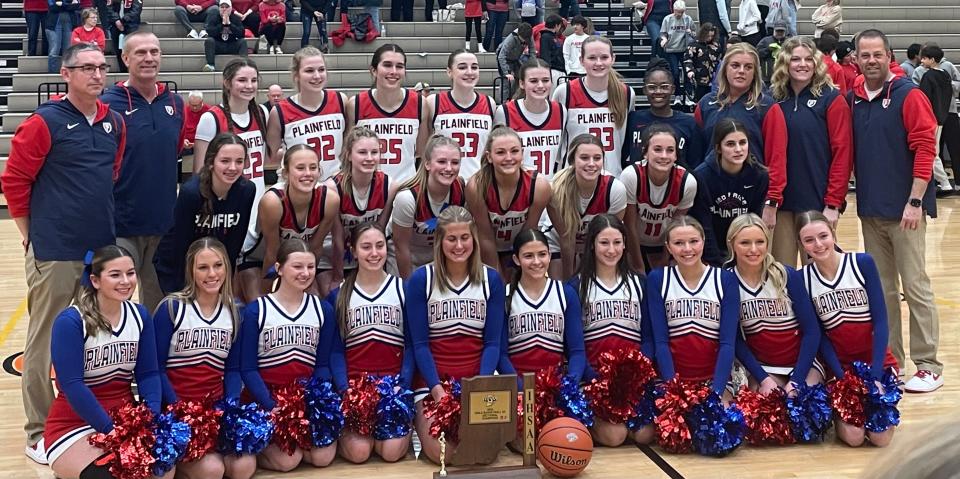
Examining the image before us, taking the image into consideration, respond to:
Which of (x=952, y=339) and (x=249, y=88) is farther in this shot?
(x=952, y=339)

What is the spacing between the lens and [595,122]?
17.9ft

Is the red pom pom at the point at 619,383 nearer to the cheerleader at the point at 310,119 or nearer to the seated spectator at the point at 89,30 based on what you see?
the cheerleader at the point at 310,119

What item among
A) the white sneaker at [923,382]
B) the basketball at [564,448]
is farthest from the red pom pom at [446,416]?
the white sneaker at [923,382]

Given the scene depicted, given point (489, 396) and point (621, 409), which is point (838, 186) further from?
point (489, 396)

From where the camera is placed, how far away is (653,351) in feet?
15.0

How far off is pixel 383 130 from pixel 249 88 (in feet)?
2.30

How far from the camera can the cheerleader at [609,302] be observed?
181 inches

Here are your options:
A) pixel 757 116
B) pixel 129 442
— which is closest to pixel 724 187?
pixel 757 116

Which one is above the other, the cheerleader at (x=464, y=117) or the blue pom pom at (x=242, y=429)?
the cheerleader at (x=464, y=117)

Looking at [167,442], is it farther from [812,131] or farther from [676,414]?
[812,131]

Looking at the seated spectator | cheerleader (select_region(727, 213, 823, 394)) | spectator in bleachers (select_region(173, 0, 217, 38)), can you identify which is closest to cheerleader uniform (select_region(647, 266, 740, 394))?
cheerleader (select_region(727, 213, 823, 394))

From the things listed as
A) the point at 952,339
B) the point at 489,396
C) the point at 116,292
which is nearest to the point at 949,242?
the point at 952,339

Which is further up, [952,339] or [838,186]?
[838,186]

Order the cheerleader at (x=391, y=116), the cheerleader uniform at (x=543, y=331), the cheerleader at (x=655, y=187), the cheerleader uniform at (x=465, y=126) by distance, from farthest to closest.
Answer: the cheerleader uniform at (x=465, y=126) < the cheerleader at (x=391, y=116) < the cheerleader at (x=655, y=187) < the cheerleader uniform at (x=543, y=331)
